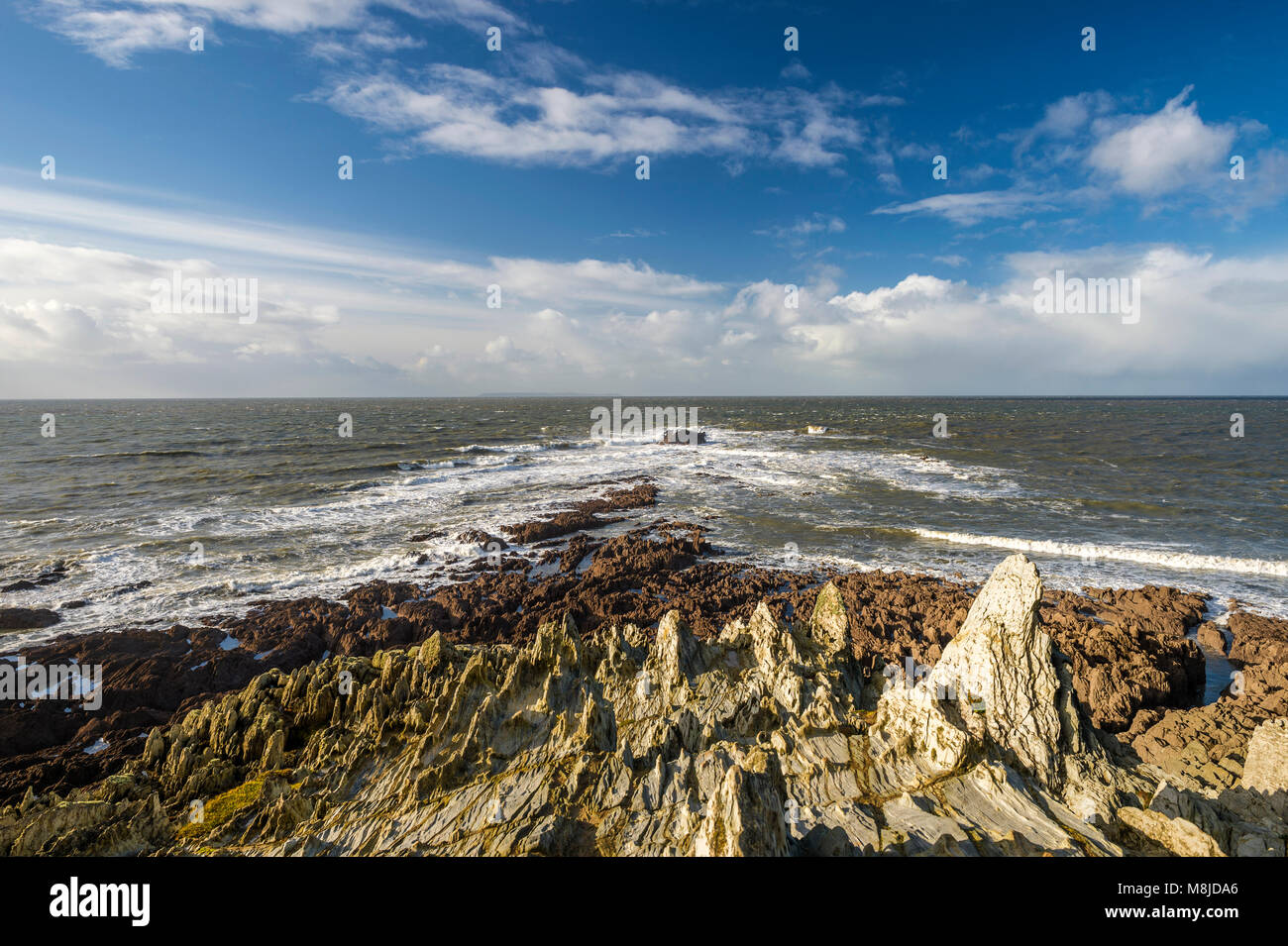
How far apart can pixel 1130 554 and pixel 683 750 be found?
28.1 meters

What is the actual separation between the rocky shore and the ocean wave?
35.8ft

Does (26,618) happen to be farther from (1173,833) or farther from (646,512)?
(1173,833)

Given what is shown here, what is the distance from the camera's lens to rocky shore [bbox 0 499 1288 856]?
4996mm

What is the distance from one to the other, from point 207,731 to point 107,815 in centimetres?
221

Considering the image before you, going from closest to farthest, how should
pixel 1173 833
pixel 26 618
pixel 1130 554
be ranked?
pixel 1173 833, pixel 26 618, pixel 1130 554

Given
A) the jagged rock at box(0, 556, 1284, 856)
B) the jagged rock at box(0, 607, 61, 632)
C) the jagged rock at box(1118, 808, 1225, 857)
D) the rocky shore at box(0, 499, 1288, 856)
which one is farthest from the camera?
the jagged rock at box(0, 607, 61, 632)

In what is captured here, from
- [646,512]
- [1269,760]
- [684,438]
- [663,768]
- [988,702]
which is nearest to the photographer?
[663,768]

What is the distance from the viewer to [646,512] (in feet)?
108

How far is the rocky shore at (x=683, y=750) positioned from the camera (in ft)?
16.4

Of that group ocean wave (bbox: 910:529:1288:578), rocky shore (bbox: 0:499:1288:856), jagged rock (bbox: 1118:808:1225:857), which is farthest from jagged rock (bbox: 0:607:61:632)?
ocean wave (bbox: 910:529:1288:578)

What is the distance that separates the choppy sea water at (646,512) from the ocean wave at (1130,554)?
12 centimetres

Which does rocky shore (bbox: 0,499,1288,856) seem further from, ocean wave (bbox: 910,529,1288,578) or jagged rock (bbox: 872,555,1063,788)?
ocean wave (bbox: 910,529,1288,578)

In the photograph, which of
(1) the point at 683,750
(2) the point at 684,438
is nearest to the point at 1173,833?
(1) the point at 683,750

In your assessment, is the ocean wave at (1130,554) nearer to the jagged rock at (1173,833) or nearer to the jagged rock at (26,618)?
the jagged rock at (1173,833)
